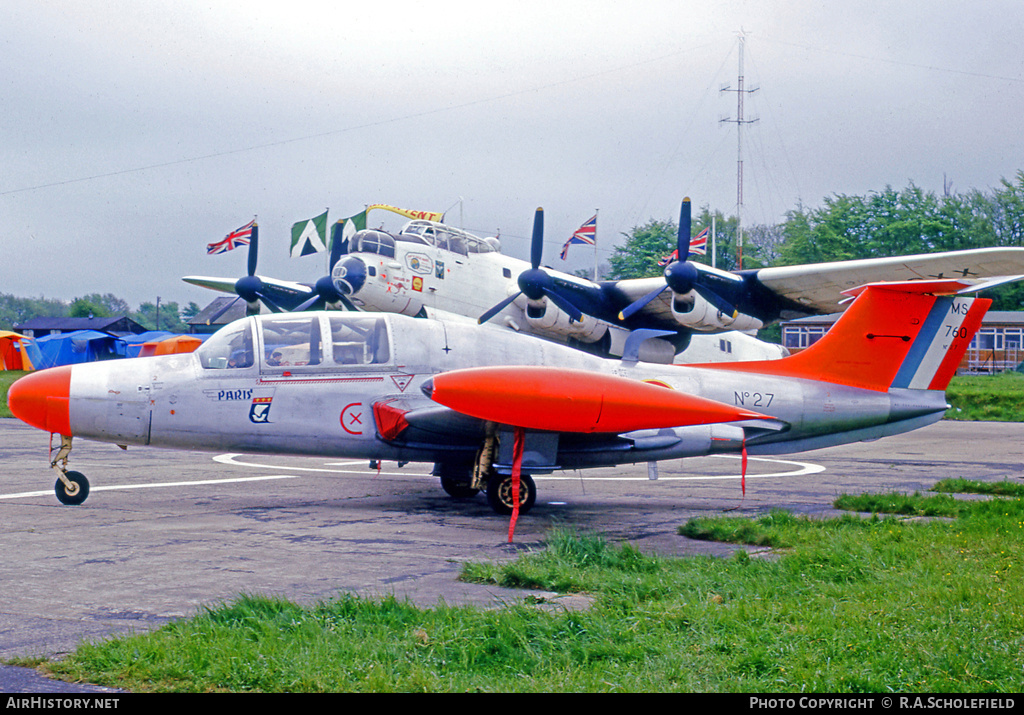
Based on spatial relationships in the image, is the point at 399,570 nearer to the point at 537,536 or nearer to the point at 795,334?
the point at 537,536

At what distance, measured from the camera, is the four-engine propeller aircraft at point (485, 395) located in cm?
891

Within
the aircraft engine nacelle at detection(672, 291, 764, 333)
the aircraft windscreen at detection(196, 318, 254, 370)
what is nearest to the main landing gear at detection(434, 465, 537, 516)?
the aircraft windscreen at detection(196, 318, 254, 370)

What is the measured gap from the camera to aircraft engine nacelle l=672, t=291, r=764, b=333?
23953 mm

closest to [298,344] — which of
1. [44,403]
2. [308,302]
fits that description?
[44,403]

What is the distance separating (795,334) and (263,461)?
60.2 m

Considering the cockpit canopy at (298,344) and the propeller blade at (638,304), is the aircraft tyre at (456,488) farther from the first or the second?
the propeller blade at (638,304)

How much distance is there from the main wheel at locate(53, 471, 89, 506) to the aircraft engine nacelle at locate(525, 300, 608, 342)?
16301mm

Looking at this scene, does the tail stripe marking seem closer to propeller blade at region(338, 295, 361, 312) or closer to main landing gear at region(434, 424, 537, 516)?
main landing gear at region(434, 424, 537, 516)

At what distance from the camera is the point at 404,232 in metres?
25.8

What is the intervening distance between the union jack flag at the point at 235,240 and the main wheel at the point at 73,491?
20736 mm

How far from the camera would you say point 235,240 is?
30609mm

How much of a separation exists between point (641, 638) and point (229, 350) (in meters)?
7.27

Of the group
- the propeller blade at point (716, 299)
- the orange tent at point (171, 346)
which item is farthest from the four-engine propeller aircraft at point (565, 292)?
the orange tent at point (171, 346)

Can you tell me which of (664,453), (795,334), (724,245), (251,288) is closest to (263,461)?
(664,453)
